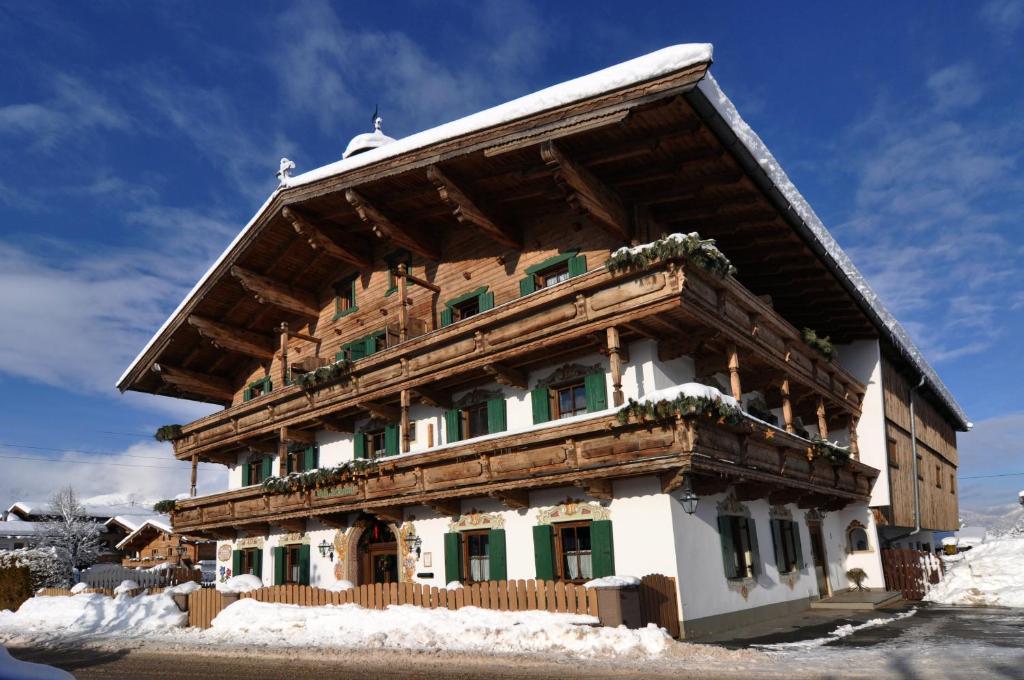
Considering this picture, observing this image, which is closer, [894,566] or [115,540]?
[894,566]

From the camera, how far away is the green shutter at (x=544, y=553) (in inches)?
606

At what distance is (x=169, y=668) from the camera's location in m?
11.2

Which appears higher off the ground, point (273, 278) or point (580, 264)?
point (273, 278)

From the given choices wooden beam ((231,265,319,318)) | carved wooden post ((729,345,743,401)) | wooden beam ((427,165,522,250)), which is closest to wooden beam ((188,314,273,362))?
wooden beam ((231,265,319,318))

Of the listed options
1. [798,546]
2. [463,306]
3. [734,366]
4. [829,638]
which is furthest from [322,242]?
[829,638]

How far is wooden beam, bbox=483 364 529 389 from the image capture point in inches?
656

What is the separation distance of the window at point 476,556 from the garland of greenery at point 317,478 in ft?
9.66

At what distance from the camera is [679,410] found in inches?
494

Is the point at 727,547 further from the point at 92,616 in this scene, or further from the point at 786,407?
the point at 92,616

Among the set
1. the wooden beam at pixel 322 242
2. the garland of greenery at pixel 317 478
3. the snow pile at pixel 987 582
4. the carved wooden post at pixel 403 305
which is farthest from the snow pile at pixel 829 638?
the wooden beam at pixel 322 242

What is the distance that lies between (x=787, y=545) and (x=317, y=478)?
12003 millimetres

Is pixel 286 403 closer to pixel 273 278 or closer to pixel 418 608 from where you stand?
pixel 273 278

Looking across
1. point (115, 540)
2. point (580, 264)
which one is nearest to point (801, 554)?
point (580, 264)

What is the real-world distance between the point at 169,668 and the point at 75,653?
4025 millimetres
